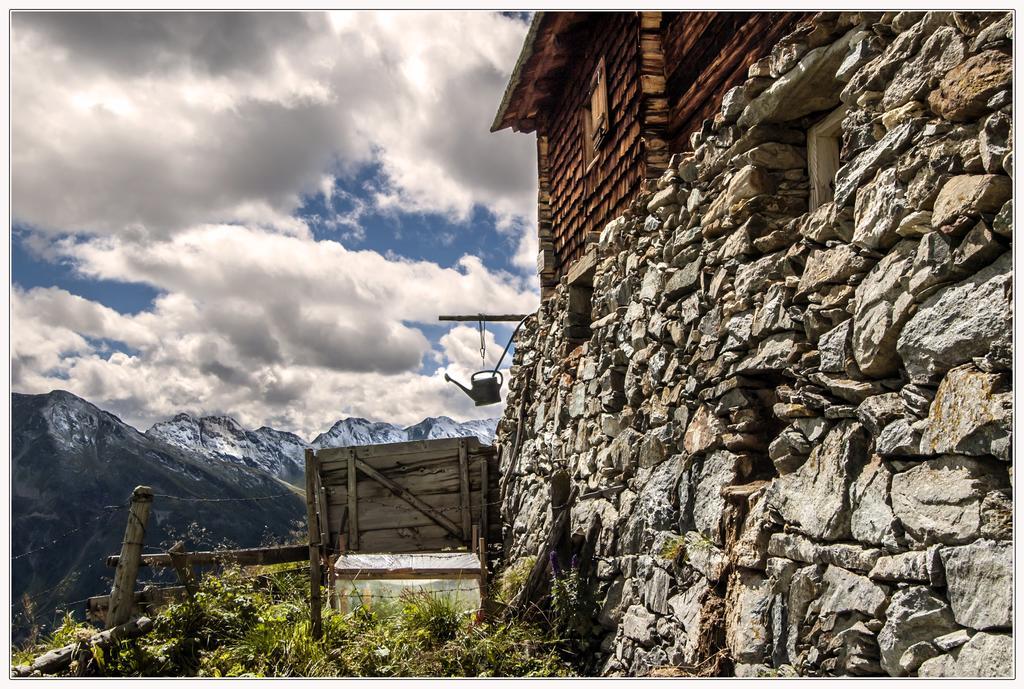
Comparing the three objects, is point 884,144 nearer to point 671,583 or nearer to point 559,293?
point 671,583

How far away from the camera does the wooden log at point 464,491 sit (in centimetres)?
1057

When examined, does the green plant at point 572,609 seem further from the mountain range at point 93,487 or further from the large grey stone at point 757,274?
the mountain range at point 93,487

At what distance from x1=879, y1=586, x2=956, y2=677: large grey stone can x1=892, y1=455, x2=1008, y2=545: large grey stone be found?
221mm

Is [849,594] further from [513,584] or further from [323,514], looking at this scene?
[323,514]

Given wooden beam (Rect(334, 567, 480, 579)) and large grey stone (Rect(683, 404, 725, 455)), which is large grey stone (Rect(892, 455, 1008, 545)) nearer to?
large grey stone (Rect(683, 404, 725, 455))

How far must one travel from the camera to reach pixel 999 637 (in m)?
2.51

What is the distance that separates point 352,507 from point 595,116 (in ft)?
20.7

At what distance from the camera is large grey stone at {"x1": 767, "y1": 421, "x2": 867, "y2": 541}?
336 cm

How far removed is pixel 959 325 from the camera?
9.21 ft

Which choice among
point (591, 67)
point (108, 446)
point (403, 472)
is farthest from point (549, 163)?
point (108, 446)

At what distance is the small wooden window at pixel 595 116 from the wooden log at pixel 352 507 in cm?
544

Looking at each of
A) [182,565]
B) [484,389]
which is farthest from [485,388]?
[182,565]

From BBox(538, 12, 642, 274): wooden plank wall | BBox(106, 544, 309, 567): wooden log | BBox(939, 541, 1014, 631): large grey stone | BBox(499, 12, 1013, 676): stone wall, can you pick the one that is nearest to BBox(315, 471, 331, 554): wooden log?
BBox(106, 544, 309, 567): wooden log

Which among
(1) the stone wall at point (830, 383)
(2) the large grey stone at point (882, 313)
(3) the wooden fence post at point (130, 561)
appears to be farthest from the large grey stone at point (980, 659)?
(3) the wooden fence post at point (130, 561)
